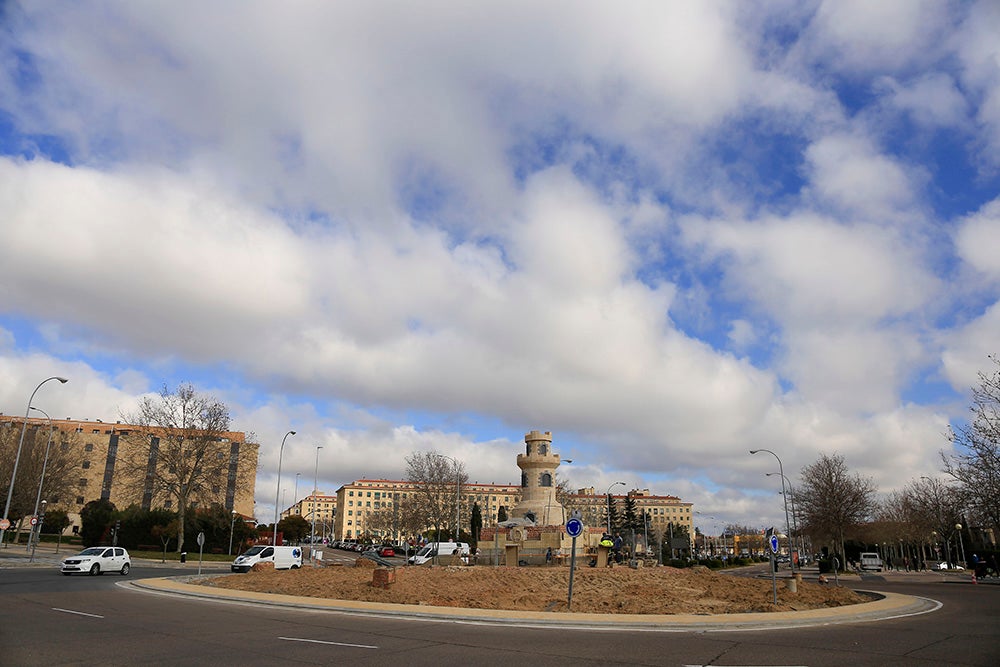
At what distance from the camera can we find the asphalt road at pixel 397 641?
Result: 1115cm

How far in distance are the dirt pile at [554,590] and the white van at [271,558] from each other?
7.48 metres

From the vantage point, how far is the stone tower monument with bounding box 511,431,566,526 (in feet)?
→ 155

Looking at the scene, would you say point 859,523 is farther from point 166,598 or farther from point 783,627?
point 166,598

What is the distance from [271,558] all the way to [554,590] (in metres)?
20.5

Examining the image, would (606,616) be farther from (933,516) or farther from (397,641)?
(933,516)

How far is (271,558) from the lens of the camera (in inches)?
1532

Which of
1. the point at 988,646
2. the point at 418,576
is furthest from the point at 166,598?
the point at 988,646

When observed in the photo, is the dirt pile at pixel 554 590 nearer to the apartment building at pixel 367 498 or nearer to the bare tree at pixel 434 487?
the bare tree at pixel 434 487

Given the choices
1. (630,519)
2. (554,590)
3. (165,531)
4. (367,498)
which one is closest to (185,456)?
(165,531)

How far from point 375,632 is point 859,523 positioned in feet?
199

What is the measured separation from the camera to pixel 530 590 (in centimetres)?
2514

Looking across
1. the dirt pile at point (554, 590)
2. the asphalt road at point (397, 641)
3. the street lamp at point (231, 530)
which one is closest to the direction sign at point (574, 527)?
the dirt pile at point (554, 590)

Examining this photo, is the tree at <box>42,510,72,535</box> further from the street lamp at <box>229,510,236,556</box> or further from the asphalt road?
the asphalt road

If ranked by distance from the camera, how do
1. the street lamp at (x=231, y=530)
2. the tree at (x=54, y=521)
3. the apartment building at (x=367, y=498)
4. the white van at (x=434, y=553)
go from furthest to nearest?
the apartment building at (x=367, y=498) < the tree at (x=54, y=521) < the street lamp at (x=231, y=530) < the white van at (x=434, y=553)
